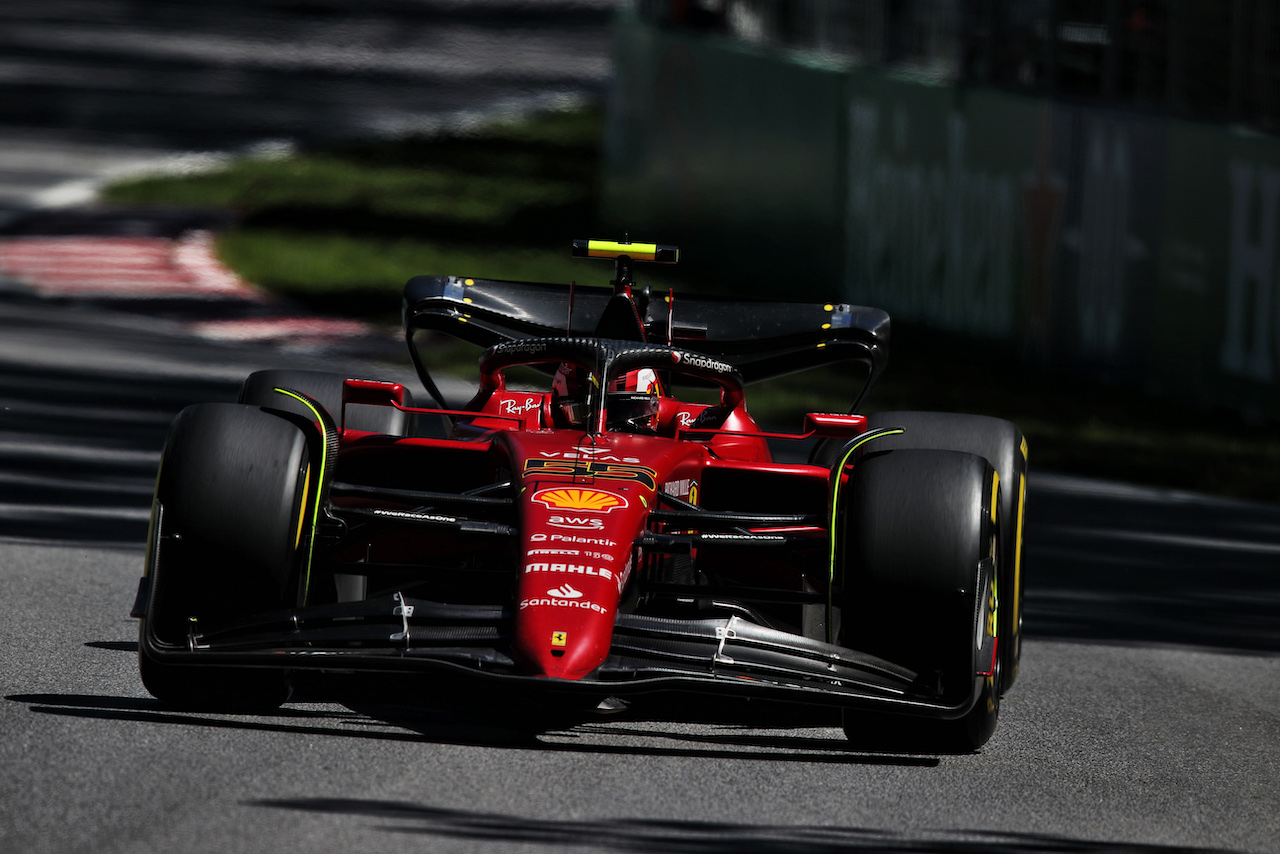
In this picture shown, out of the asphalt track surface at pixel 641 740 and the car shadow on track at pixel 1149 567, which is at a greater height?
the asphalt track surface at pixel 641 740

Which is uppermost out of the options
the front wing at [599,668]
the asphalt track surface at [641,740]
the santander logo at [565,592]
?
the santander logo at [565,592]

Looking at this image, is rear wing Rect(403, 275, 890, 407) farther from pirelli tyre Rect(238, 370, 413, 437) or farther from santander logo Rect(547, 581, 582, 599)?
santander logo Rect(547, 581, 582, 599)

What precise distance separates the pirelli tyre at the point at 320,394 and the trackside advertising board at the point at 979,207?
645cm

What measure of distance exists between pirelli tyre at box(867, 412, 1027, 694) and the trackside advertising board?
19.2ft

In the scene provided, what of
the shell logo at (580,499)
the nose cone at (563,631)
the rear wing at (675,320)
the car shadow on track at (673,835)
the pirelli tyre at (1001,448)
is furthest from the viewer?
the rear wing at (675,320)

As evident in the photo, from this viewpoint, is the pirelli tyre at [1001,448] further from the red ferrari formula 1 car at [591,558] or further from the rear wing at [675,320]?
the rear wing at [675,320]

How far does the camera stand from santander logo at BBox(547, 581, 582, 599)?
5.29 meters

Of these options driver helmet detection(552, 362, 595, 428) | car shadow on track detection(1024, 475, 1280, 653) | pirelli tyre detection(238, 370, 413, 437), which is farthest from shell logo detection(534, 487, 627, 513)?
car shadow on track detection(1024, 475, 1280, 653)

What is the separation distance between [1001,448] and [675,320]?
Result: 1663mm

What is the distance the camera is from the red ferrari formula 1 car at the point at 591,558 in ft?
17.3

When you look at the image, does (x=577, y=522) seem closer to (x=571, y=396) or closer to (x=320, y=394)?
(x=571, y=396)

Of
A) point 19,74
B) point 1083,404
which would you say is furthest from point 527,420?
point 19,74

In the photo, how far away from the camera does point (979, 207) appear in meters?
14.8

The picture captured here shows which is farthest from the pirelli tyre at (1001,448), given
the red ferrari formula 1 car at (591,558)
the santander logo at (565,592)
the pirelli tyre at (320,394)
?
the pirelli tyre at (320,394)
